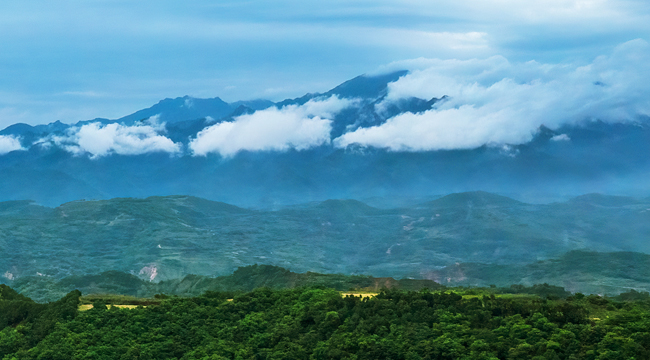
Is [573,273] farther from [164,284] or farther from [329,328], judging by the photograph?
[329,328]

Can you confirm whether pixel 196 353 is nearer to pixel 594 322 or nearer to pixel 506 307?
pixel 506 307

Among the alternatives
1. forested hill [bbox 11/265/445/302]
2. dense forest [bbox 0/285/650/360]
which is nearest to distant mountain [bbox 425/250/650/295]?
forested hill [bbox 11/265/445/302]

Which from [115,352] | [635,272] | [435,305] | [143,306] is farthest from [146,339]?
[635,272]

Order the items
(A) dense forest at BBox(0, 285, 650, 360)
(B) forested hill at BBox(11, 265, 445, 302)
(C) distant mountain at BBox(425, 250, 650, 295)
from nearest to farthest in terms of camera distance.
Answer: (A) dense forest at BBox(0, 285, 650, 360) → (B) forested hill at BBox(11, 265, 445, 302) → (C) distant mountain at BBox(425, 250, 650, 295)

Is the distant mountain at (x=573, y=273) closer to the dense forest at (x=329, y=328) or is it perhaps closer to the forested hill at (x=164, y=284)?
the forested hill at (x=164, y=284)

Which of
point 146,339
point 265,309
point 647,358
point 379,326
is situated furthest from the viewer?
point 265,309

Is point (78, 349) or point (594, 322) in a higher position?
point (594, 322)

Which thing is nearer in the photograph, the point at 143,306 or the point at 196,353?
the point at 196,353

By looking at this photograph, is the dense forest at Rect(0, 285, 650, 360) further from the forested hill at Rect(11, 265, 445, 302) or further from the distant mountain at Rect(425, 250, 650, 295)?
the distant mountain at Rect(425, 250, 650, 295)

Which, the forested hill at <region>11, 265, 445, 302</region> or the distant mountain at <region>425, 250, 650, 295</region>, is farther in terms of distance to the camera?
the distant mountain at <region>425, 250, 650, 295</region>
